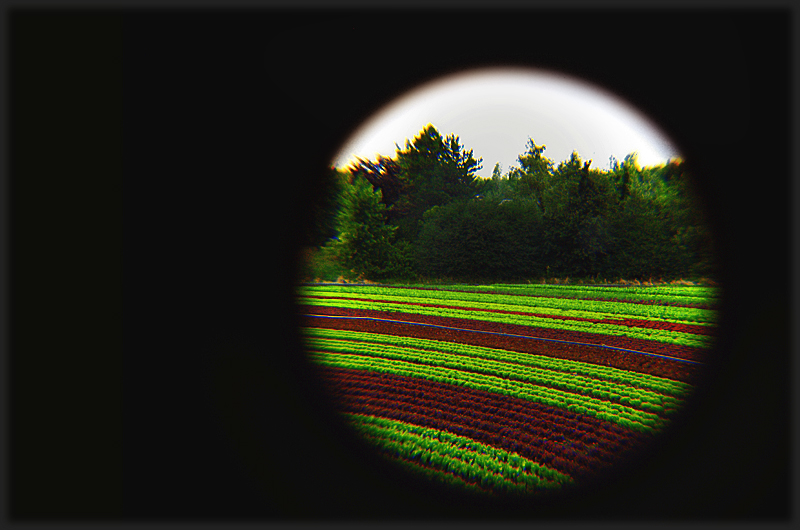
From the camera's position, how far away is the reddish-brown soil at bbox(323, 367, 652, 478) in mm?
2369

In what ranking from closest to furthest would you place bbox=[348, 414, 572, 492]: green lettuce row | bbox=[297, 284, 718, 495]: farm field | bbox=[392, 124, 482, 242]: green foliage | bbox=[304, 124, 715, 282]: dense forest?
bbox=[348, 414, 572, 492]: green lettuce row → bbox=[297, 284, 718, 495]: farm field → bbox=[304, 124, 715, 282]: dense forest → bbox=[392, 124, 482, 242]: green foliage

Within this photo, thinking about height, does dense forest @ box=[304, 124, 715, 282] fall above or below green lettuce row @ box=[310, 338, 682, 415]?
above

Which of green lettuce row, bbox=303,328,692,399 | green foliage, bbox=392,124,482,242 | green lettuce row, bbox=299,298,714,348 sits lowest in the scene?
green lettuce row, bbox=303,328,692,399

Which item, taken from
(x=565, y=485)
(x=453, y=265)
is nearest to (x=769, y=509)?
(x=565, y=485)

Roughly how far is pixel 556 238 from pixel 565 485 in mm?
18430

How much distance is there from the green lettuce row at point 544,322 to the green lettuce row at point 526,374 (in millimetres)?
924

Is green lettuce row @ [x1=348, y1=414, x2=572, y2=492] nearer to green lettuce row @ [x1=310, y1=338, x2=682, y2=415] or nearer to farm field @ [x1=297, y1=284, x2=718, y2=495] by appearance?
farm field @ [x1=297, y1=284, x2=718, y2=495]

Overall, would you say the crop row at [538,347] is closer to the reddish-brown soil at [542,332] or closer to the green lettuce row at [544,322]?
Answer: the reddish-brown soil at [542,332]

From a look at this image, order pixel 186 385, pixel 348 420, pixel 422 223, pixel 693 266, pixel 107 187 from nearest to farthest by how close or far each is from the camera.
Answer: pixel 107 187, pixel 186 385, pixel 348 420, pixel 693 266, pixel 422 223

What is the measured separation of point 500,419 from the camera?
289cm

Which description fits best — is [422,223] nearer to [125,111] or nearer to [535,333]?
[535,333]

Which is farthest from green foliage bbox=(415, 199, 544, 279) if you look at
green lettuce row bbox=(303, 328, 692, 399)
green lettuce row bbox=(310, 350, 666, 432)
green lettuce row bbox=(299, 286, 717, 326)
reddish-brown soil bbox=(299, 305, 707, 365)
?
green lettuce row bbox=(310, 350, 666, 432)

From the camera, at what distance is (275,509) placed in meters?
1.54

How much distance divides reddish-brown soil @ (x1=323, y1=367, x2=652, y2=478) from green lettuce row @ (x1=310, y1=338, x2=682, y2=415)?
654 millimetres
